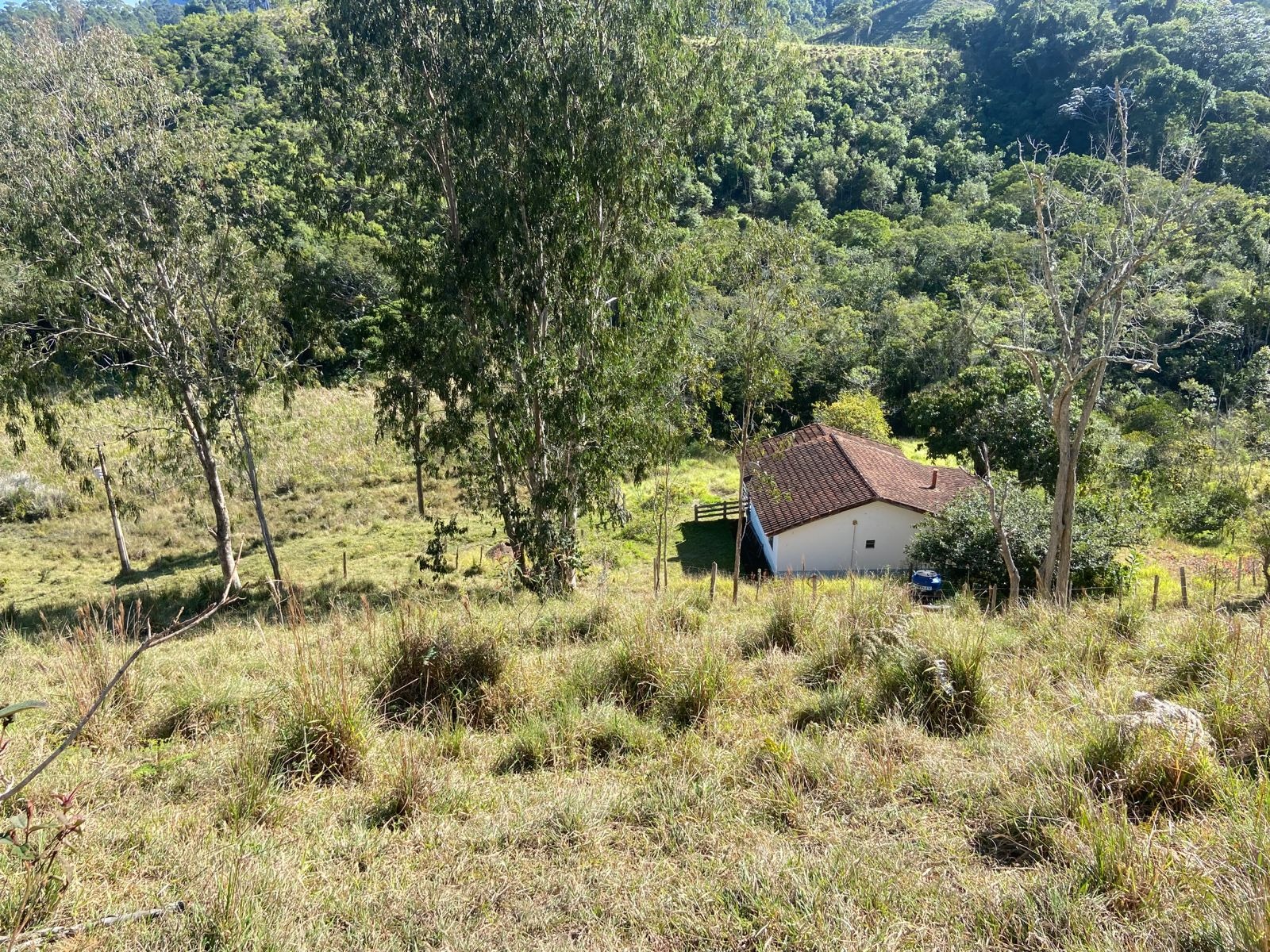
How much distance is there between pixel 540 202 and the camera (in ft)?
40.6

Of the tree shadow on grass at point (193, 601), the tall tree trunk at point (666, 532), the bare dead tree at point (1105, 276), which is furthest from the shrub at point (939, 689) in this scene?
the tree shadow on grass at point (193, 601)

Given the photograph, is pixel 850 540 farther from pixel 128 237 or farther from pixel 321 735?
pixel 321 735

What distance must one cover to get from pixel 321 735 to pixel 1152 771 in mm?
4276

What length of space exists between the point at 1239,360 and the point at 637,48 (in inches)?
1772

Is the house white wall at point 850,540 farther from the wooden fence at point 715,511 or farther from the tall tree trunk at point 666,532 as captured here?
the wooden fence at point 715,511

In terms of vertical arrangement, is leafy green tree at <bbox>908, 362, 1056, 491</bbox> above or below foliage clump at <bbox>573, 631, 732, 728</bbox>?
below

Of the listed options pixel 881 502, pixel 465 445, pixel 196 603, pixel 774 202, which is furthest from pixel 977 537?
pixel 774 202

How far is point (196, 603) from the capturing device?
53.9 feet

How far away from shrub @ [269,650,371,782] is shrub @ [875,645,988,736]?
322cm

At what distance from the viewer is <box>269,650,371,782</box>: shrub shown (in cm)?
438

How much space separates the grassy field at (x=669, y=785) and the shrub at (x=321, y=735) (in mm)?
18

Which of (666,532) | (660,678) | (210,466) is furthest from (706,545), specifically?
(660,678)

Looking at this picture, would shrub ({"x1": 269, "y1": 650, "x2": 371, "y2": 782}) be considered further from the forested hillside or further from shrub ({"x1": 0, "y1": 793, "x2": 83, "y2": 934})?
shrub ({"x1": 0, "y1": 793, "x2": 83, "y2": 934})

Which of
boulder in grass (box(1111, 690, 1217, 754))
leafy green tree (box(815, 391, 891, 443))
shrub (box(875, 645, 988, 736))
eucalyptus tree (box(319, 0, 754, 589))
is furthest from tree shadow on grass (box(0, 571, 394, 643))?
leafy green tree (box(815, 391, 891, 443))
